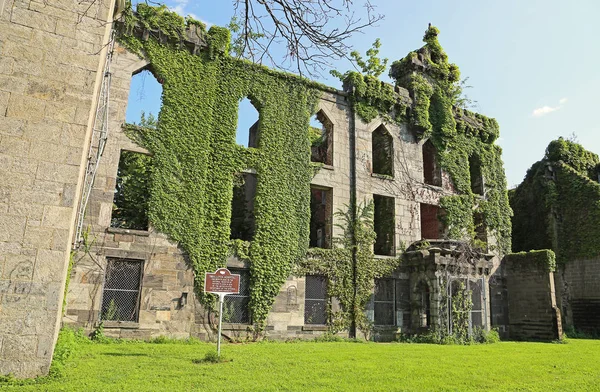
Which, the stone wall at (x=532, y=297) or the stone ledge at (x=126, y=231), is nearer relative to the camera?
the stone ledge at (x=126, y=231)

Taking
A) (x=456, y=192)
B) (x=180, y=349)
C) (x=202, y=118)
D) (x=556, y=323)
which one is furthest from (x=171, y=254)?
(x=556, y=323)

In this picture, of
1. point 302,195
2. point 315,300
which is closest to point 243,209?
point 302,195

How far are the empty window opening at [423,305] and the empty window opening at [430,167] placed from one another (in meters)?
5.75

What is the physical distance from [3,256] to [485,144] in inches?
930

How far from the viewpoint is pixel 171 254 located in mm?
14961

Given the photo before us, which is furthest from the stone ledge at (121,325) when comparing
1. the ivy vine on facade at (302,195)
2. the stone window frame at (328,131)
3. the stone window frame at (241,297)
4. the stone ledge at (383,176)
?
the stone ledge at (383,176)

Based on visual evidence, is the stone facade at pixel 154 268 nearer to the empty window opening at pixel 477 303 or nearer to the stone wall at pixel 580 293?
the empty window opening at pixel 477 303

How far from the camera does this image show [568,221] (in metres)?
24.9

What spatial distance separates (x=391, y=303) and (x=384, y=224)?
3.49m

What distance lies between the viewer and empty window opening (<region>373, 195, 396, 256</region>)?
65.2 ft

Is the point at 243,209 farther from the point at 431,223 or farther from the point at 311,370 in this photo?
the point at 311,370

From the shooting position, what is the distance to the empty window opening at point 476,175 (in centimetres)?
2373

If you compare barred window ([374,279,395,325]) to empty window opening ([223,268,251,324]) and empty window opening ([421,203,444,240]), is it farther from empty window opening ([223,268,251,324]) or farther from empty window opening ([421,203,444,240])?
Answer: empty window opening ([223,268,251,324])

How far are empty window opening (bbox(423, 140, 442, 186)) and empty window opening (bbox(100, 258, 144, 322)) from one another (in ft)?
46.7
